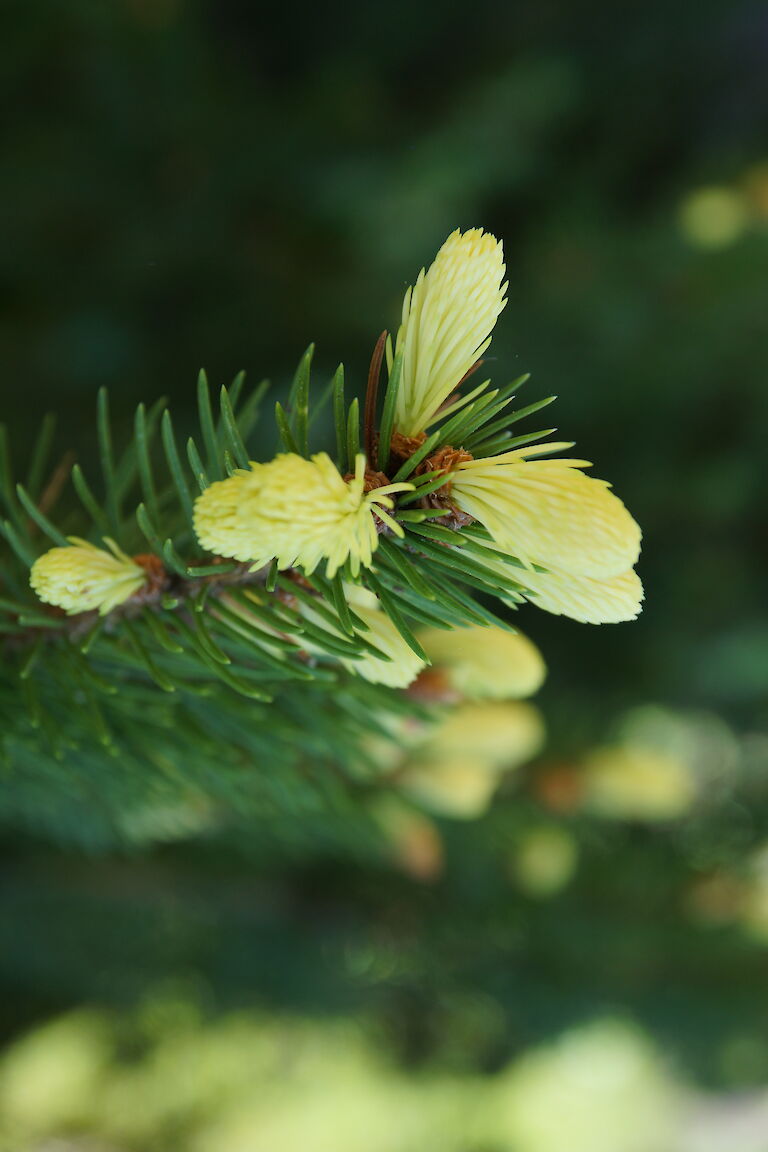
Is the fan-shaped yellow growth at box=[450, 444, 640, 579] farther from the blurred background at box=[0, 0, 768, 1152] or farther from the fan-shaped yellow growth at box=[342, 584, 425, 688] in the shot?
the blurred background at box=[0, 0, 768, 1152]

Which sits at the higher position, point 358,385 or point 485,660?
point 358,385

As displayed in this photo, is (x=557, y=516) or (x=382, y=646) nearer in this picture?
(x=557, y=516)

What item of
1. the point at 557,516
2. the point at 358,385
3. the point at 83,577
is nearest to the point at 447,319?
the point at 557,516

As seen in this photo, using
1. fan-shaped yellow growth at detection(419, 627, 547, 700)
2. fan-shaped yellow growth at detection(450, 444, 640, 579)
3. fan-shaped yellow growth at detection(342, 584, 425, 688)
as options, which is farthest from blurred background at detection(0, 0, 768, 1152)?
fan-shaped yellow growth at detection(450, 444, 640, 579)

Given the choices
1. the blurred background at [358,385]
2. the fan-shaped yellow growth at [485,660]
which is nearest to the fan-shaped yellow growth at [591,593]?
the fan-shaped yellow growth at [485,660]

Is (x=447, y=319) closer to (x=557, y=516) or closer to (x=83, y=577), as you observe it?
(x=557, y=516)

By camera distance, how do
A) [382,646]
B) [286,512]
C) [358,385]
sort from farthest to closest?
[358,385] → [382,646] → [286,512]

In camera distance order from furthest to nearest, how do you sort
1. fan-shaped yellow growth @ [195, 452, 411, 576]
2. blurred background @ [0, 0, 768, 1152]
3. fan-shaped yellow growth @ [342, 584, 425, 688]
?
1. blurred background @ [0, 0, 768, 1152]
2. fan-shaped yellow growth @ [342, 584, 425, 688]
3. fan-shaped yellow growth @ [195, 452, 411, 576]

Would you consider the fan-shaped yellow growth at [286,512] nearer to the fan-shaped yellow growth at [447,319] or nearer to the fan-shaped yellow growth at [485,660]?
the fan-shaped yellow growth at [447,319]

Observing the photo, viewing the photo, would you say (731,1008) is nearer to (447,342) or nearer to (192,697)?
(192,697)
